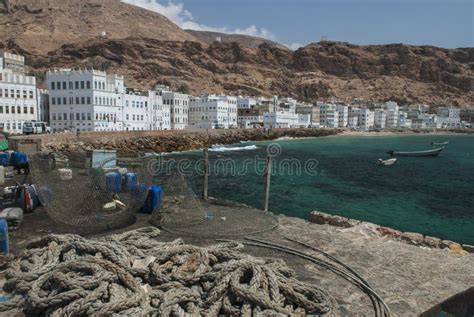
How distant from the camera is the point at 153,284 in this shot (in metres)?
5.92

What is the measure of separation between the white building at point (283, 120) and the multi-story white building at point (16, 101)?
2713 inches

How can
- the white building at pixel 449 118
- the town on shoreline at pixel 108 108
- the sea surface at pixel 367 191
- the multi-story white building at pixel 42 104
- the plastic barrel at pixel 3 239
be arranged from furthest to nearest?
the white building at pixel 449 118
the multi-story white building at pixel 42 104
the town on shoreline at pixel 108 108
the sea surface at pixel 367 191
the plastic barrel at pixel 3 239

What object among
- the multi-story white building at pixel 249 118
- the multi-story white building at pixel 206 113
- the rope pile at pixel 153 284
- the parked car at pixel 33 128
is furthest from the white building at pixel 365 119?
the rope pile at pixel 153 284

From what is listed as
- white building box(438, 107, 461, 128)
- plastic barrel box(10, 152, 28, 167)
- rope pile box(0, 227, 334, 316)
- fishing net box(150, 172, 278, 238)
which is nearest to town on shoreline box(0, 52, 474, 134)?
plastic barrel box(10, 152, 28, 167)

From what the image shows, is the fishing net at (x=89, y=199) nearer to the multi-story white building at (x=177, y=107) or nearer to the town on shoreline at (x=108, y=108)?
the town on shoreline at (x=108, y=108)

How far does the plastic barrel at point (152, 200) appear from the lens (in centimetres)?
1141

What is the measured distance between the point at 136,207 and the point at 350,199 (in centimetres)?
1849

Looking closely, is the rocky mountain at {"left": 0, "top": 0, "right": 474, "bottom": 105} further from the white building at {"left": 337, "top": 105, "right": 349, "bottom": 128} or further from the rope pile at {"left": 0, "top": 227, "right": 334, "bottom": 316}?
the rope pile at {"left": 0, "top": 227, "right": 334, "bottom": 316}

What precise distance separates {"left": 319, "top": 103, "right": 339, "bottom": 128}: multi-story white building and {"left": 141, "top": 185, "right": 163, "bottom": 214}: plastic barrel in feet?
433

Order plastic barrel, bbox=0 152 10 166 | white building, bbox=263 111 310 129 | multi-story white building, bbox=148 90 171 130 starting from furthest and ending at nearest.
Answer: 1. white building, bbox=263 111 310 129
2. multi-story white building, bbox=148 90 171 130
3. plastic barrel, bbox=0 152 10 166

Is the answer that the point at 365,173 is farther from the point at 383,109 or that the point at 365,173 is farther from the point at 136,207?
the point at 383,109

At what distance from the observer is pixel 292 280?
6.08 metres

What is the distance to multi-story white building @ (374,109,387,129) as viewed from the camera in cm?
14838

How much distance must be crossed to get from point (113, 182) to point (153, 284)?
5.47 meters
